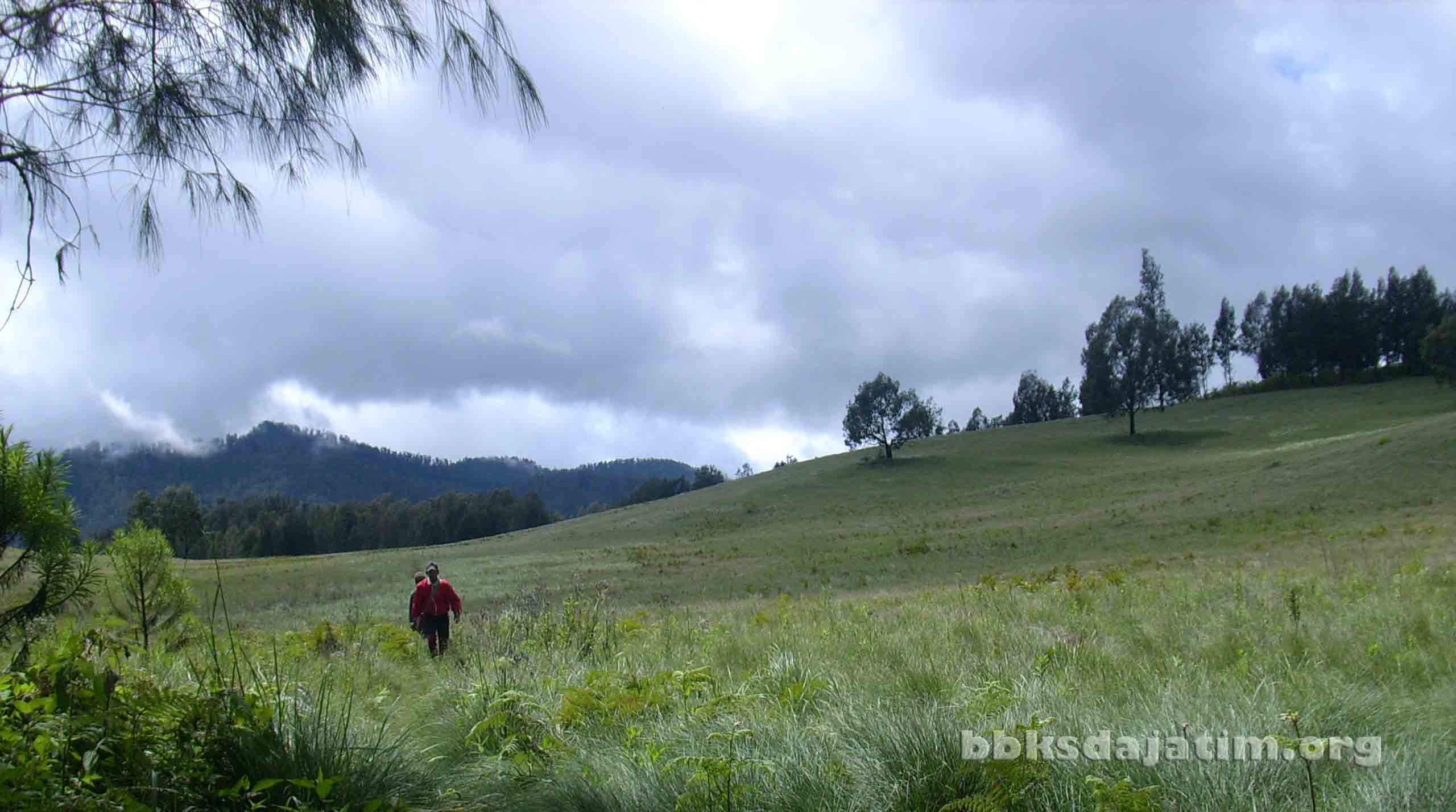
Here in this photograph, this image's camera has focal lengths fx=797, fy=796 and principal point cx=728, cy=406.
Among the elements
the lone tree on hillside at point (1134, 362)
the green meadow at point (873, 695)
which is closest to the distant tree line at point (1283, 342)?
the lone tree on hillside at point (1134, 362)

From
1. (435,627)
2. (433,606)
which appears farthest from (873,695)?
(435,627)

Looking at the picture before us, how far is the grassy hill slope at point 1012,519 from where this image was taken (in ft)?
80.6

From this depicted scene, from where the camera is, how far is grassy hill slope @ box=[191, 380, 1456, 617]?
80.6 ft

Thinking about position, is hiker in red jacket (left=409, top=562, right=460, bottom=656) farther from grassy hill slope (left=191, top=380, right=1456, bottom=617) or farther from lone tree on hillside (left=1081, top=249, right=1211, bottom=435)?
lone tree on hillside (left=1081, top=249, right=1211, bottom=435)

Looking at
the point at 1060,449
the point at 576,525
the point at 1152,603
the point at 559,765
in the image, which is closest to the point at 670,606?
the point at 1152,603

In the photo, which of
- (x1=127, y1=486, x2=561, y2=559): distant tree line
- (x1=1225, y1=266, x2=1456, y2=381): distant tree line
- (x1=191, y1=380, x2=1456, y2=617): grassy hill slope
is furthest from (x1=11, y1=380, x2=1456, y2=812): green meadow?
(x1=1225, y1=266, x2=1456, y2=381): distant tree line

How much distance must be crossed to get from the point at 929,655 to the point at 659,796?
9.77 feet

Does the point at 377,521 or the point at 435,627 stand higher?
the point at 377,521

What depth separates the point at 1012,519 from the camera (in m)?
40.0

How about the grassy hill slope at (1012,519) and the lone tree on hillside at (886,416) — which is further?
the lone tree on hillside at (886,416)

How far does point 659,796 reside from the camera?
3.16 metres

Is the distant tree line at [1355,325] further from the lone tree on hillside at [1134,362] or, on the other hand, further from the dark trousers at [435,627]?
the dark trousers at [435,627]

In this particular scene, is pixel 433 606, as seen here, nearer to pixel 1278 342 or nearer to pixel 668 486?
pixel 1278 342

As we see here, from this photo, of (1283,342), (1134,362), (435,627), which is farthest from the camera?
(1283,342)
